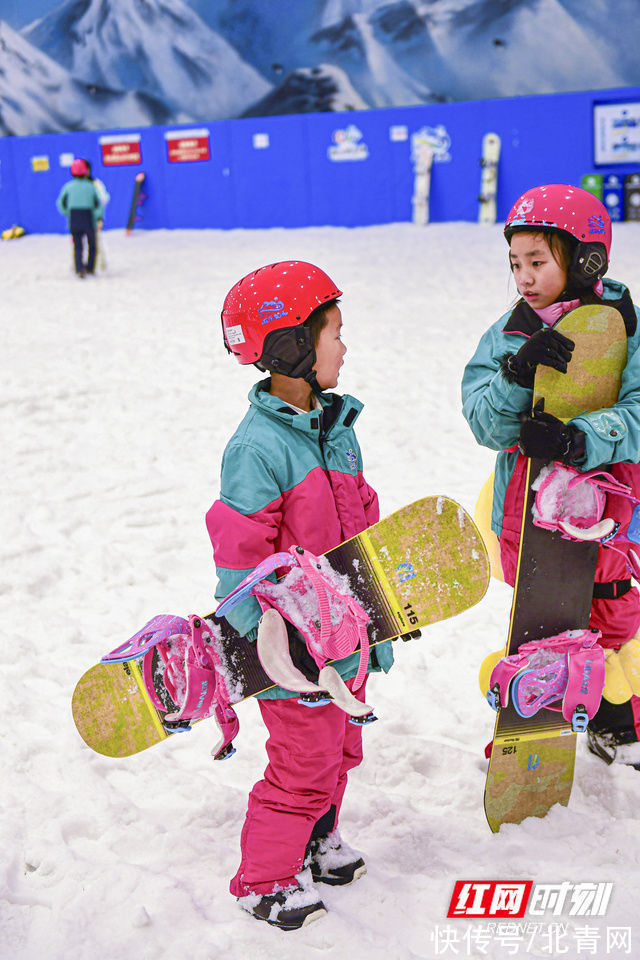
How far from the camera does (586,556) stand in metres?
2.25

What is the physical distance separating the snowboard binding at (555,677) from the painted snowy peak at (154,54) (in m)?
18.6

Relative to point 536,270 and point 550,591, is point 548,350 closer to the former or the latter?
point 536,270

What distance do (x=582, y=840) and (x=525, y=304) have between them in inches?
55.3

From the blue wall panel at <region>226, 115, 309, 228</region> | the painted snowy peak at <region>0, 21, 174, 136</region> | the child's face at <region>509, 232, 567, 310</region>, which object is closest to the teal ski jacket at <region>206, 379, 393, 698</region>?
the child's face at <region>509, 232, 567, 310</region>

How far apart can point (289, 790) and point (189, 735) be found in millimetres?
1035

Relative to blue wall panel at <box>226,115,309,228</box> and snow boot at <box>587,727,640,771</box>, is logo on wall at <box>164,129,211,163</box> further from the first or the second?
snow boot at <box>587,727,640,771</box>

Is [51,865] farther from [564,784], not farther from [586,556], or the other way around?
[586,556]

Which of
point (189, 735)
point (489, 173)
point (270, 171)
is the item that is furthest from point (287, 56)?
point (189, 735)

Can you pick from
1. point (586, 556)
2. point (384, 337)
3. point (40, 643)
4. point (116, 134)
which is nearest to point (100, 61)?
point (116, 134)

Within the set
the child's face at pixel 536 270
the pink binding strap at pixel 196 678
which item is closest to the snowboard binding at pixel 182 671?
the pink binding strap at pixel 196 678

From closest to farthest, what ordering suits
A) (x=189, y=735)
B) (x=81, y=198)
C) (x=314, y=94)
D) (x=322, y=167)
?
1. (x=189, y=735)
2. (x=81, y=198)
3. (x=322, y=167)
4. (x=314, y=94)

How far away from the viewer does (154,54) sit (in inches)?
782

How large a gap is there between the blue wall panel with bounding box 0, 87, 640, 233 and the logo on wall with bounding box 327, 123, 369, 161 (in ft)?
0.06

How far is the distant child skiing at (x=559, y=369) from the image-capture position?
6.86 ft
